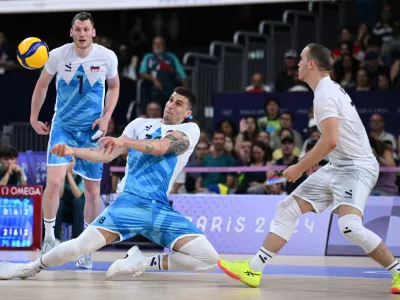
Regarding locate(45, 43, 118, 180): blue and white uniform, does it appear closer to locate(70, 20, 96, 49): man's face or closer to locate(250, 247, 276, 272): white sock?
locate(70, 20, 96, 49): man's face

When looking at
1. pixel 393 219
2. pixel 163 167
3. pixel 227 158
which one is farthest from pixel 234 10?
pixel 163 167

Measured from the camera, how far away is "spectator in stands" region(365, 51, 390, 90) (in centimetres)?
1562

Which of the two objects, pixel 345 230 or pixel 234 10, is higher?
pixel 234 10

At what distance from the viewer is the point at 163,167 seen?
820 centimetres

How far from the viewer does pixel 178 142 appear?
26.6 ft

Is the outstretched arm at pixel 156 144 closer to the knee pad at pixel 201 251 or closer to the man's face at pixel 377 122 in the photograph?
the knee pad at pixel 201 251

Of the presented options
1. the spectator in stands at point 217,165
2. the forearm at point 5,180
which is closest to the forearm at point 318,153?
the forearm at point 5,180

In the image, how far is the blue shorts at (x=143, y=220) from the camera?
26.1 ft

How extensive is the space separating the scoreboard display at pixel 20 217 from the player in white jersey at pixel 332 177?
518 cm

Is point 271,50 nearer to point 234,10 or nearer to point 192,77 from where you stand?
point 192,77

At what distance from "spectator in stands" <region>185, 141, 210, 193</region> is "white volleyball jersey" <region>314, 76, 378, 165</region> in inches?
286

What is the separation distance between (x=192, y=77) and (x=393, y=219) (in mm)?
6918

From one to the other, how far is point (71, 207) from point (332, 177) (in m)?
6.29

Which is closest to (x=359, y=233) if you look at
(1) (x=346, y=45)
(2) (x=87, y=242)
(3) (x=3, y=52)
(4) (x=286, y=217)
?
(4) (x=286, y=217)
